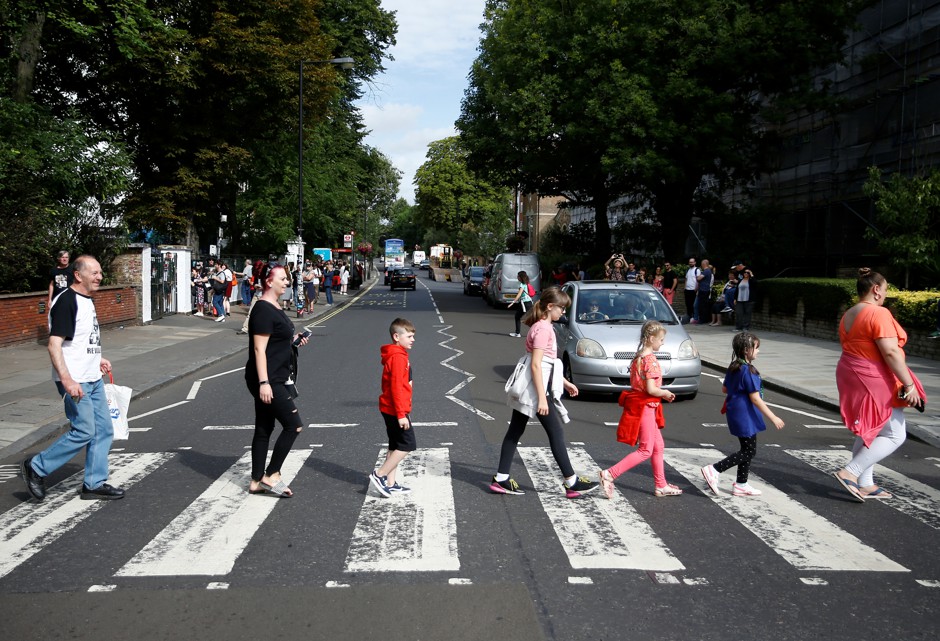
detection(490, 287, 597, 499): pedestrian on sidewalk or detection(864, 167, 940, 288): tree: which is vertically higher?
detection(864, 167, 940, 288): tree

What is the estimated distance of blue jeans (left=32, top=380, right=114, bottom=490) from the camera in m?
6.36

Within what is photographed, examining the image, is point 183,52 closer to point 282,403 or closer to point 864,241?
point 864,241

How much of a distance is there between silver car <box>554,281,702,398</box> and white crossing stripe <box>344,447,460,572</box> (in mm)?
4363

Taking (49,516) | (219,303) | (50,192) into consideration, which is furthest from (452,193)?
(49,516)

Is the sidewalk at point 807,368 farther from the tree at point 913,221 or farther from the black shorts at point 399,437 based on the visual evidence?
the black shorts at point 399,437

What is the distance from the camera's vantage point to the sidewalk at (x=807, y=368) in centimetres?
1008

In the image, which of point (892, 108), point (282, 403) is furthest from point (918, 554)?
point (892, 108)

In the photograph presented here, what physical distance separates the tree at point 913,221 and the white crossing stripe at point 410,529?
52.0ft

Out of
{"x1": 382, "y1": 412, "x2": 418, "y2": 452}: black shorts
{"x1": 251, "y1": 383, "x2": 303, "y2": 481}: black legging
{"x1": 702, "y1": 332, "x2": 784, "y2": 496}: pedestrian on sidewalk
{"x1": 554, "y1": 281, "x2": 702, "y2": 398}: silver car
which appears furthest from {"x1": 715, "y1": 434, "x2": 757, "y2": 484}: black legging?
{"x1": 554, "y1": 281, "x2": 702, "y2": 398}: silver car

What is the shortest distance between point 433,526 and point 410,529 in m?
0.16

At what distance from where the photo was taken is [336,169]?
43.2 m

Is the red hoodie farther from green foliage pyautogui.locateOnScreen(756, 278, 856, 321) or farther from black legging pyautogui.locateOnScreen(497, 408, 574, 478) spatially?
green foliage pyautogui.locateOnScreen(756, 278, 856, 321)

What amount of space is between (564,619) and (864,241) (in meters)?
25.3

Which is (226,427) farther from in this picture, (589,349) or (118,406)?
(589,349)
